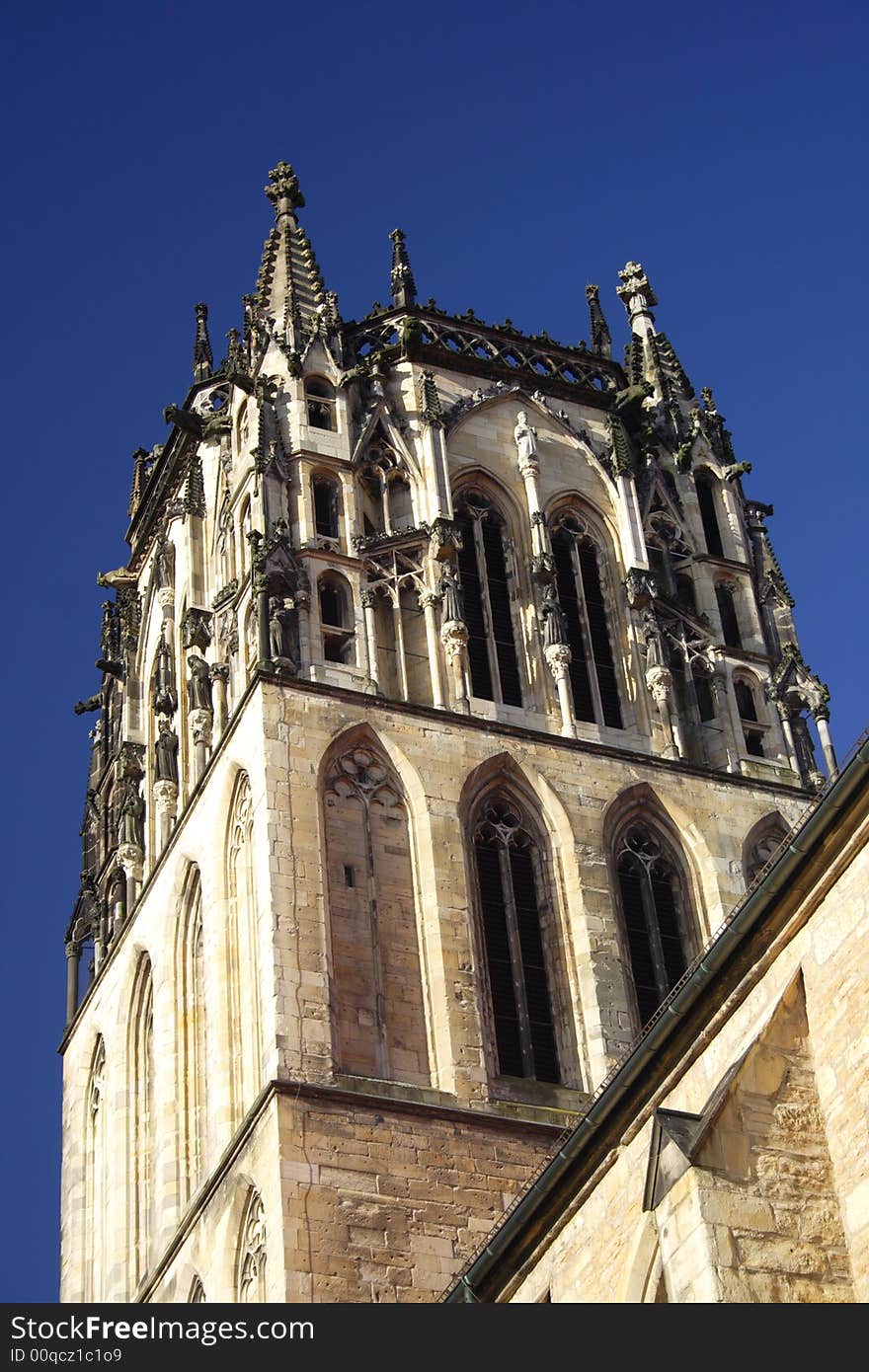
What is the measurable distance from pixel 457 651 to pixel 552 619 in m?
→ 2.03

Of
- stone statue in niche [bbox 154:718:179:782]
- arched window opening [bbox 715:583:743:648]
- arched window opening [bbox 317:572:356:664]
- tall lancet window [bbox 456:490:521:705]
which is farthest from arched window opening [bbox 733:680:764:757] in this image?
stone statue in niche [bbox 154:718:179:782]

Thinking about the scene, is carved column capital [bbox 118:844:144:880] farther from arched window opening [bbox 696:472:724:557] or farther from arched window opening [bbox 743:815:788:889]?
arched window opening [bbox 696:472:724:557]

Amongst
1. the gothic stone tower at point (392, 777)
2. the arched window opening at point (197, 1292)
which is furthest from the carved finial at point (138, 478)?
the arched window opening at point (197, 1292)

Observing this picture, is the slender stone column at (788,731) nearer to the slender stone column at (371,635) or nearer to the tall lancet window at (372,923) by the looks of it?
the slender stone column at (371,635)

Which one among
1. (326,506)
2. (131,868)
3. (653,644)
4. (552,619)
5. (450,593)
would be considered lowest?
(131,868)

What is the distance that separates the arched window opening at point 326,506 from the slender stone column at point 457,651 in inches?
90.1

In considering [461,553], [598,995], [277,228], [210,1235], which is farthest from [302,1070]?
[277,228]

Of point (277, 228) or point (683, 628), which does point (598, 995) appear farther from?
point (277, 228)

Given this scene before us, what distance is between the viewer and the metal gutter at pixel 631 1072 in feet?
83.5

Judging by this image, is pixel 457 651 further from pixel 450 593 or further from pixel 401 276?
pixel 401 276

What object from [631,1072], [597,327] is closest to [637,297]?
[597,327]

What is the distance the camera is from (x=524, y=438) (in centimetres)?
4584

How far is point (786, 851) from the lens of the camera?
26.0m

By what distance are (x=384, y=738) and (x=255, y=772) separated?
6.30 ft
